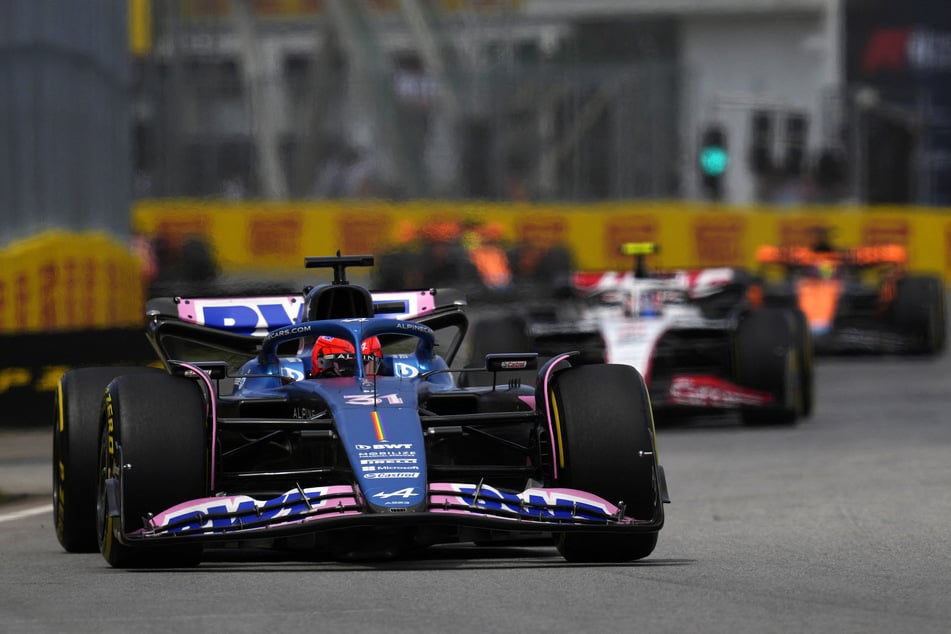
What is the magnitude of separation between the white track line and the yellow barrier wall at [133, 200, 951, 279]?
78.8ft

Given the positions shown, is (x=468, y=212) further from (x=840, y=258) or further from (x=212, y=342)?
(x=212, y=342)

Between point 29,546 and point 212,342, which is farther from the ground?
point 212,342

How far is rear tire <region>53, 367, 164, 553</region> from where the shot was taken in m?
9.65

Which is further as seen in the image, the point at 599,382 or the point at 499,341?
the point at 499,341

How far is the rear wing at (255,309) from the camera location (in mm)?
11688

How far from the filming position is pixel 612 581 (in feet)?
26.8

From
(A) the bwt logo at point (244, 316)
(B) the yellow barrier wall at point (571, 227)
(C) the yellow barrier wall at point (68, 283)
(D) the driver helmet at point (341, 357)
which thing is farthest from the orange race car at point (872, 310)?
(D) the driver helmet at point (341, 357)

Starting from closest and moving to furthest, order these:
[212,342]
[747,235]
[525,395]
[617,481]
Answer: [617,481], [525,395], [212,342], [747,235]

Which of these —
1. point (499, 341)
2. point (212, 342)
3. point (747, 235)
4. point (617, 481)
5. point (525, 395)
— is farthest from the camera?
point (747, 235)

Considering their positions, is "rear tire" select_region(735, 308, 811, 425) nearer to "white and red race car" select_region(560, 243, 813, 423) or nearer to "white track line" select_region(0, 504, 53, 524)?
"white and red race car" select_region(560, 243, 813, 423)

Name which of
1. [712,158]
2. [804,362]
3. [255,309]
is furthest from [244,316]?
[712,158]

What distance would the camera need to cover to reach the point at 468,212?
124 feet

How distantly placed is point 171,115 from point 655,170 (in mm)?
8793

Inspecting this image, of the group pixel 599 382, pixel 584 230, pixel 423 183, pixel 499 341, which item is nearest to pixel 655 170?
A: pixel 584 230
